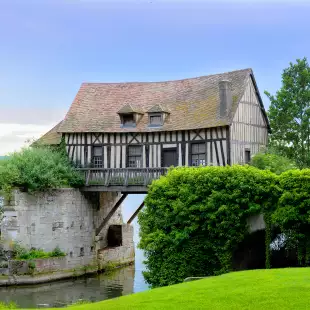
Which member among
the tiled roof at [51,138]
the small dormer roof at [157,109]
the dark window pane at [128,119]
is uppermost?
the small dormer roof at [157,109]

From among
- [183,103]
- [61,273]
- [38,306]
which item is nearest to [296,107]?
[183,103]

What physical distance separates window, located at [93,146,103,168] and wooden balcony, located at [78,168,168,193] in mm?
847

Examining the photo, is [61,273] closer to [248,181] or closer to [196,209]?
[196,209]

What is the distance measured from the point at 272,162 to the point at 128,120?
7514 mm

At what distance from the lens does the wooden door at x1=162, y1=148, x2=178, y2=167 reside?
2586 cm

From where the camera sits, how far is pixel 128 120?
2734cm

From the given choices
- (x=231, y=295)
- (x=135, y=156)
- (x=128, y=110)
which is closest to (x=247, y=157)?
(x=135, y=156)

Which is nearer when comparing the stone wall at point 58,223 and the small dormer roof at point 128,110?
the stone wall at point 58,223

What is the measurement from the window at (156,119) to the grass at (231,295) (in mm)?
14501

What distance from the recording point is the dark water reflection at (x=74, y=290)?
21141 millimetres

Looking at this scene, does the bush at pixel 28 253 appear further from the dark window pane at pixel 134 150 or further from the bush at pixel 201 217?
the bush at pixel 201 217

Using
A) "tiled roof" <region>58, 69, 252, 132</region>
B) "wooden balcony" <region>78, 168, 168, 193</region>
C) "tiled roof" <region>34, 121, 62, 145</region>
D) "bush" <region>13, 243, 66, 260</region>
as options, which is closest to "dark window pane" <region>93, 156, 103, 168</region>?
"wooden balcony" <region>78, 168, 168, 193</region>

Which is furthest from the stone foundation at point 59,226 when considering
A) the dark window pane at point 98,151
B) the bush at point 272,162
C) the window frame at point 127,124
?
the bush at point 272,162

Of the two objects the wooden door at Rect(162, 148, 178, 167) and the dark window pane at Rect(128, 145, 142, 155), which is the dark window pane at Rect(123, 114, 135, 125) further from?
the wooden door at Rect(162, 148, 178, 167)
